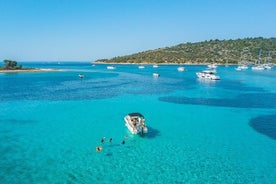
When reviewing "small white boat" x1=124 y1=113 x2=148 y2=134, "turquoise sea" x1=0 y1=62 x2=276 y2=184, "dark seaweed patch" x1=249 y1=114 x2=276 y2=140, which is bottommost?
"dark seaweed patch" x1=249 y1=114 x2=276 y2=140

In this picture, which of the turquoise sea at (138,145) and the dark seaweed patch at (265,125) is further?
the dark seaweed patch at (265,125)

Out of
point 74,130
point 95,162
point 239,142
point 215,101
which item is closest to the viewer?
point 95,162

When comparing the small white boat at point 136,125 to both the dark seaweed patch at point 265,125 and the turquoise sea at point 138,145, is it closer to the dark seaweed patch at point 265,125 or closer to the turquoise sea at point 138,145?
the turquoise sea at point 138,145

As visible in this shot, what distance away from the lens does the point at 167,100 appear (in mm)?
65938

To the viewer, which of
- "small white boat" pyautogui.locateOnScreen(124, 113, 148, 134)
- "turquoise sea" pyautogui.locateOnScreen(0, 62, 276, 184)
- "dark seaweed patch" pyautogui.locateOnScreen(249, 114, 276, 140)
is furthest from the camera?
"dark seaweed patch" pyautogui.locateOnScreen(249, 114, 276, 140)

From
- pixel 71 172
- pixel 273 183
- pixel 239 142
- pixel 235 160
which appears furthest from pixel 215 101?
pixel 71 172

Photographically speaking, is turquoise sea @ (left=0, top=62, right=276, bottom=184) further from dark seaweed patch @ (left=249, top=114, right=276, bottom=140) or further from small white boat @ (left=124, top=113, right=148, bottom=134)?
small white boat @ (left=124, top=113, right=148, bottom=134)

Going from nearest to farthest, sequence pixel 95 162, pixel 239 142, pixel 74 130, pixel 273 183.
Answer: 1. pixel 273 183
2. pixel 95 162
3. pixel 239 142
4. pixel 74 130

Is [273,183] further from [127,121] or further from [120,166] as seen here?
[127,121]

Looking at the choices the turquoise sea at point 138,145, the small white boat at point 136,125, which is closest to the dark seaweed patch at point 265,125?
the turquoise sea at point 138,145

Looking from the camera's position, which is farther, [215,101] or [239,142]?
[215,101]

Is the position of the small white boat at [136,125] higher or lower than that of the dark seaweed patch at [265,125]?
higher

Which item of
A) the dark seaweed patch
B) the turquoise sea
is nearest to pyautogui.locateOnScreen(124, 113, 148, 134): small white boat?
the turquoise sea

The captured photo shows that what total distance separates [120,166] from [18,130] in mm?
19923
